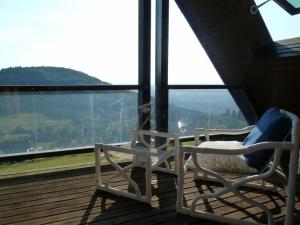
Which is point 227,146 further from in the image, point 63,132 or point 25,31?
point 25,31

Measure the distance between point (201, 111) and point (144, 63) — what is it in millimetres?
1213

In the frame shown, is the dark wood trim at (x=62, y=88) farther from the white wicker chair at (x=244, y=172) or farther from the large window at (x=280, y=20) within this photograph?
the large window at (x=280, y=20)

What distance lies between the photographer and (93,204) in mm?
2629

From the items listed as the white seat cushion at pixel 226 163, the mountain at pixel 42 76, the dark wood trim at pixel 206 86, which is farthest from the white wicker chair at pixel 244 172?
the mountain at pixel 42 76

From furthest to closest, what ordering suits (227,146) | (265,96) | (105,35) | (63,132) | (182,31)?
(265,96), (182,31), (105,35), (63,132), (227,146)

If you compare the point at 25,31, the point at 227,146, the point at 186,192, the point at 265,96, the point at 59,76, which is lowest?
the point at 186,192

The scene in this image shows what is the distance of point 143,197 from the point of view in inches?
104

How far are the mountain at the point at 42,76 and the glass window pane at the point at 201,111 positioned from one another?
131 centimetres

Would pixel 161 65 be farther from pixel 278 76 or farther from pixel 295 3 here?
pixel 295 3

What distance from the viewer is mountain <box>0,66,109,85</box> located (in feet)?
11.0

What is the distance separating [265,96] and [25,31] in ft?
11.3

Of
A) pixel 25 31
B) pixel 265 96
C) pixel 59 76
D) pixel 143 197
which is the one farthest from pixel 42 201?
pixel 265 96

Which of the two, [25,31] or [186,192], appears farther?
[25,31]

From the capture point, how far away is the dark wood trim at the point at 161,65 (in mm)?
4004
